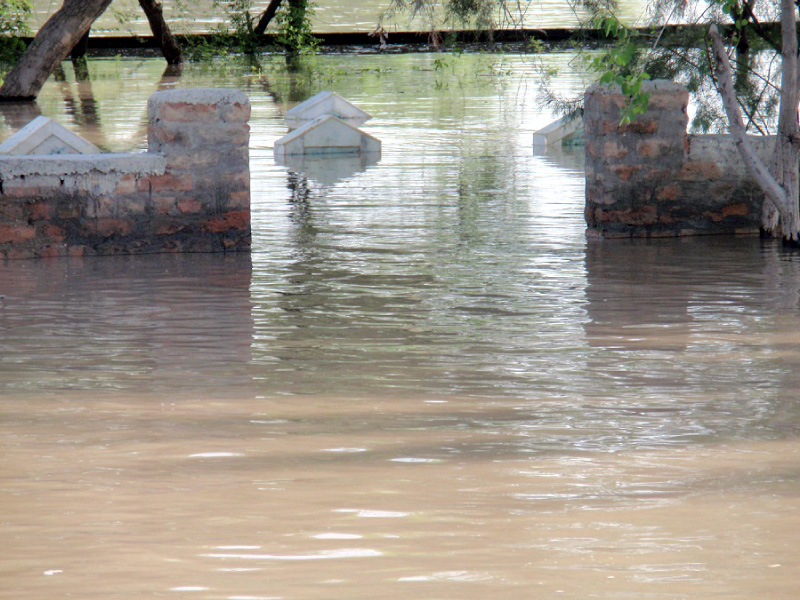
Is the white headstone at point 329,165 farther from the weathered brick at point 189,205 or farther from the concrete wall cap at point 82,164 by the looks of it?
the concrete wall cap at point 82,164

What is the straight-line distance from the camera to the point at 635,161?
9.29 m

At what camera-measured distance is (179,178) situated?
866 cm

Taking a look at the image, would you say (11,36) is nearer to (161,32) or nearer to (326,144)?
(161,32)

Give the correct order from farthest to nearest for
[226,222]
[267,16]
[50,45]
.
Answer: [267,16] → [50,45] → [226,222]

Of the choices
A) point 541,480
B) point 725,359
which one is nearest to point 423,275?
point 725,359

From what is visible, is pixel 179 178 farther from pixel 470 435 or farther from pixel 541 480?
pixel 541 480

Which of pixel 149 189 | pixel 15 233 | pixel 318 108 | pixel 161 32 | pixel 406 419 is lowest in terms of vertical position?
pixel 406 419

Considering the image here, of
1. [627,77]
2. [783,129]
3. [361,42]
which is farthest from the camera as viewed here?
[361,42]

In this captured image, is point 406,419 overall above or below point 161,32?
below

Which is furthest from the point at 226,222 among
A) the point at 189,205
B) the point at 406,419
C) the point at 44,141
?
the point at 406,419

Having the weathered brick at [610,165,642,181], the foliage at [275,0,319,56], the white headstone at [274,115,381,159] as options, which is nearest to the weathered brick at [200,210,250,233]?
the weathered brick at [610,165,642,181]

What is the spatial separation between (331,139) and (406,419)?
Answer: 35.3 feet

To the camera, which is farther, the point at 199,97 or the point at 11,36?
the point at 11,36

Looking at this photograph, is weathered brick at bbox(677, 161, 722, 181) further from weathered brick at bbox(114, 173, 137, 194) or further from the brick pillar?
weathered brick at bbox(114, 173, 137, 194)
